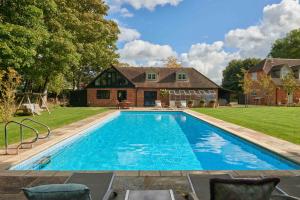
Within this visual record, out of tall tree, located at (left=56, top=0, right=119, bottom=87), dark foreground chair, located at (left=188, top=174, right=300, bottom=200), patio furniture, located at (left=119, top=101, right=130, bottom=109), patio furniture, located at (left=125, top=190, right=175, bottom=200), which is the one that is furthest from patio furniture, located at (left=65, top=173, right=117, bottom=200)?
tall tree, located at (left=56, top=0, right=119, bottom=87)

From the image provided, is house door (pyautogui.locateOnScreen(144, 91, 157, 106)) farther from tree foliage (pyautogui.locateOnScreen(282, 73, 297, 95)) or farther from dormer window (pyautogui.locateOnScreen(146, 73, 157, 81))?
tree foliage (pyautogui.locateOnScreen(282, 73, 297, 95))

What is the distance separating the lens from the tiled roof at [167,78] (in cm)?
4141

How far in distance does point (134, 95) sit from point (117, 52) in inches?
393

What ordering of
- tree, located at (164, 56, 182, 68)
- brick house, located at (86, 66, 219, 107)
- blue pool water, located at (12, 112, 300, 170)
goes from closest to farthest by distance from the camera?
blue pool water, located at (12, 112, 300, 170), brick house, located at (86, 66, 219, 107), tree, located at (164, 56, 182, 68)

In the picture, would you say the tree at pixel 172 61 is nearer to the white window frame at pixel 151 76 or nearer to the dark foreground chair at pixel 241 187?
the white window frame at pixel 151 76

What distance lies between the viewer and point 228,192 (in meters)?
3.49

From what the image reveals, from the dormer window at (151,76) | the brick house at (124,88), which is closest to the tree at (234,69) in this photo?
the brick house at (124,88)

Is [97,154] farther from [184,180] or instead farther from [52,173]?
[184,180]

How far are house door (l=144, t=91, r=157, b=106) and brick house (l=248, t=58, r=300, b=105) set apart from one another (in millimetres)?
15260

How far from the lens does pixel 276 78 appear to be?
4681cm

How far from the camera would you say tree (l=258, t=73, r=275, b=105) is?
4209cm

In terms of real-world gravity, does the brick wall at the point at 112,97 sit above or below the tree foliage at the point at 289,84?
below

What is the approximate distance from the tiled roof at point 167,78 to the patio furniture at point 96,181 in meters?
34.5

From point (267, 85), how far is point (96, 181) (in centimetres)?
3907
